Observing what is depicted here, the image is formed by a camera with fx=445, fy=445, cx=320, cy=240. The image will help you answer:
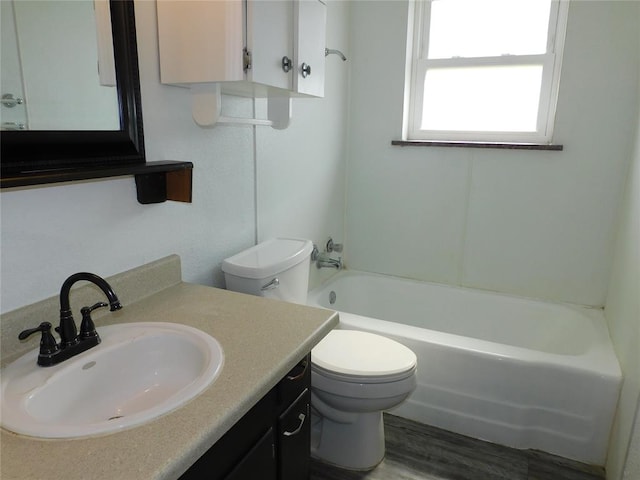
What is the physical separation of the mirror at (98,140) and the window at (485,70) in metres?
1.83

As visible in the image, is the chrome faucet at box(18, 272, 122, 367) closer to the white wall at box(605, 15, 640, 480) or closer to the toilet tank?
the toilet tank

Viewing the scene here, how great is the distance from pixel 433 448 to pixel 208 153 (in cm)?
149

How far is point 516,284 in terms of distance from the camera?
250 centimetres

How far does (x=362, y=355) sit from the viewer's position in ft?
5.63

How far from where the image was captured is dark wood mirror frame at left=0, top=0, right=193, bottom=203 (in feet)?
2.95

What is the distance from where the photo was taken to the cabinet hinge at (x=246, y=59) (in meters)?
1.17

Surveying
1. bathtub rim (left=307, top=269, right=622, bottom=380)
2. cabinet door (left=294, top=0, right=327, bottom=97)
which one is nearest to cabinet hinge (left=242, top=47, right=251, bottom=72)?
cabinet door (left=294, top=0, right=327, bottom=97)

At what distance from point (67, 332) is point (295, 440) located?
0.62m

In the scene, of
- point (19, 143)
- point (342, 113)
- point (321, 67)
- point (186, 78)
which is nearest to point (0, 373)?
point (19, 143)

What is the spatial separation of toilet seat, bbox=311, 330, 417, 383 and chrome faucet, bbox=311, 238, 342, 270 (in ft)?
1.91

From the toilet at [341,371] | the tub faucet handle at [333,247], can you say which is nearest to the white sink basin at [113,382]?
the toilet at [341,371]

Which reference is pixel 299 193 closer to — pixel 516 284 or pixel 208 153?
pixel 208 153

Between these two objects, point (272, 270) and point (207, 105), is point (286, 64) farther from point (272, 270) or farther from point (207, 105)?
point (272, 270)

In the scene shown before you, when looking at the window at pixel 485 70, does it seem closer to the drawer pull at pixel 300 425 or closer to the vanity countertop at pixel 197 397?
the vanity countertop at pixel 197 397
